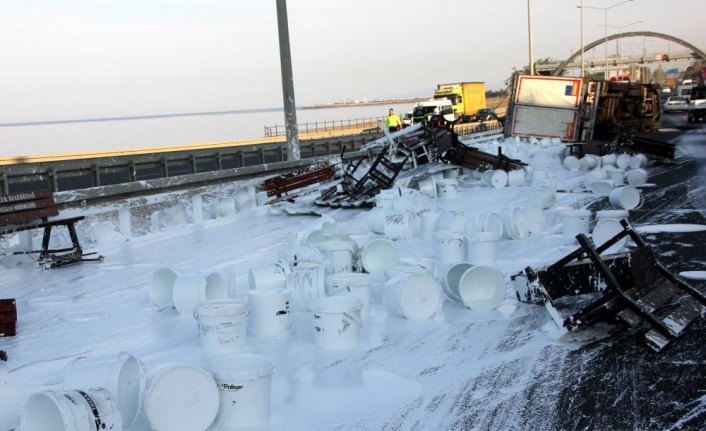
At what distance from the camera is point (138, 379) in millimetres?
5398

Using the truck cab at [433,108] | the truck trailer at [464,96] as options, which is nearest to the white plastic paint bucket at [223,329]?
the truck cab at [433,108]

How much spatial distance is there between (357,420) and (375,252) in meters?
4.85

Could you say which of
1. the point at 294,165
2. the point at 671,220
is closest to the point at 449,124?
the point at 294,165

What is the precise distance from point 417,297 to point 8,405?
4108 mm

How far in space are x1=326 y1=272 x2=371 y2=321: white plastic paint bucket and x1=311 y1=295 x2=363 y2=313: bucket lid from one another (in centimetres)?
62

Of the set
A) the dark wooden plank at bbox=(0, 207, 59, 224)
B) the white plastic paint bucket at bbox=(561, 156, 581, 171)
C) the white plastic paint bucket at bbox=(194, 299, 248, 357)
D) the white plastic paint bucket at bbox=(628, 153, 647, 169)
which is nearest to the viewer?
the white plastic paint bucket at bbox=(194, 299, 248, 357)

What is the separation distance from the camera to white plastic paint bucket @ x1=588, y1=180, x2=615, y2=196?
1721cm

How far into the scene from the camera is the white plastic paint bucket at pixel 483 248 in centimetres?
1038

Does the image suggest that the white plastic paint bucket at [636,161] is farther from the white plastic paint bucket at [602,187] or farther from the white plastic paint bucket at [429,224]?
the white plastic paint bucket at [429,224]

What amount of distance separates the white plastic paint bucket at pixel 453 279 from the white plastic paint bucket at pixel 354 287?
0.95m

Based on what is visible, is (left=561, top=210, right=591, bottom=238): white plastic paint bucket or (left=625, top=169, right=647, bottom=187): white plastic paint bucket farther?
(left=625, top=169, right=647, bottom=187): white plastic paint bucket

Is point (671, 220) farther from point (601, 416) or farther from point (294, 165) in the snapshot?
point (294, 165)

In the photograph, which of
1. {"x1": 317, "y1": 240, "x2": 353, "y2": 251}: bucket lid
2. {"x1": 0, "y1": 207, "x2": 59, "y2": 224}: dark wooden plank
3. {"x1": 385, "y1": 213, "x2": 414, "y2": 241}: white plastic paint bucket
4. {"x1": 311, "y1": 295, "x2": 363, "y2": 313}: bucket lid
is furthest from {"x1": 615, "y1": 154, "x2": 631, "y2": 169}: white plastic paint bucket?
{"x1": 311, "y1": 295, "x2": 363, "y2": 313}: bucket lid

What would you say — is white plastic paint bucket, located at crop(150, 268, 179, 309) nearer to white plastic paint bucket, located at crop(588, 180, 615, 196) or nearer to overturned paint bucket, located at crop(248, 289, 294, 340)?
overturned paint bucket, located at crop(248, 289, 294, 340)
